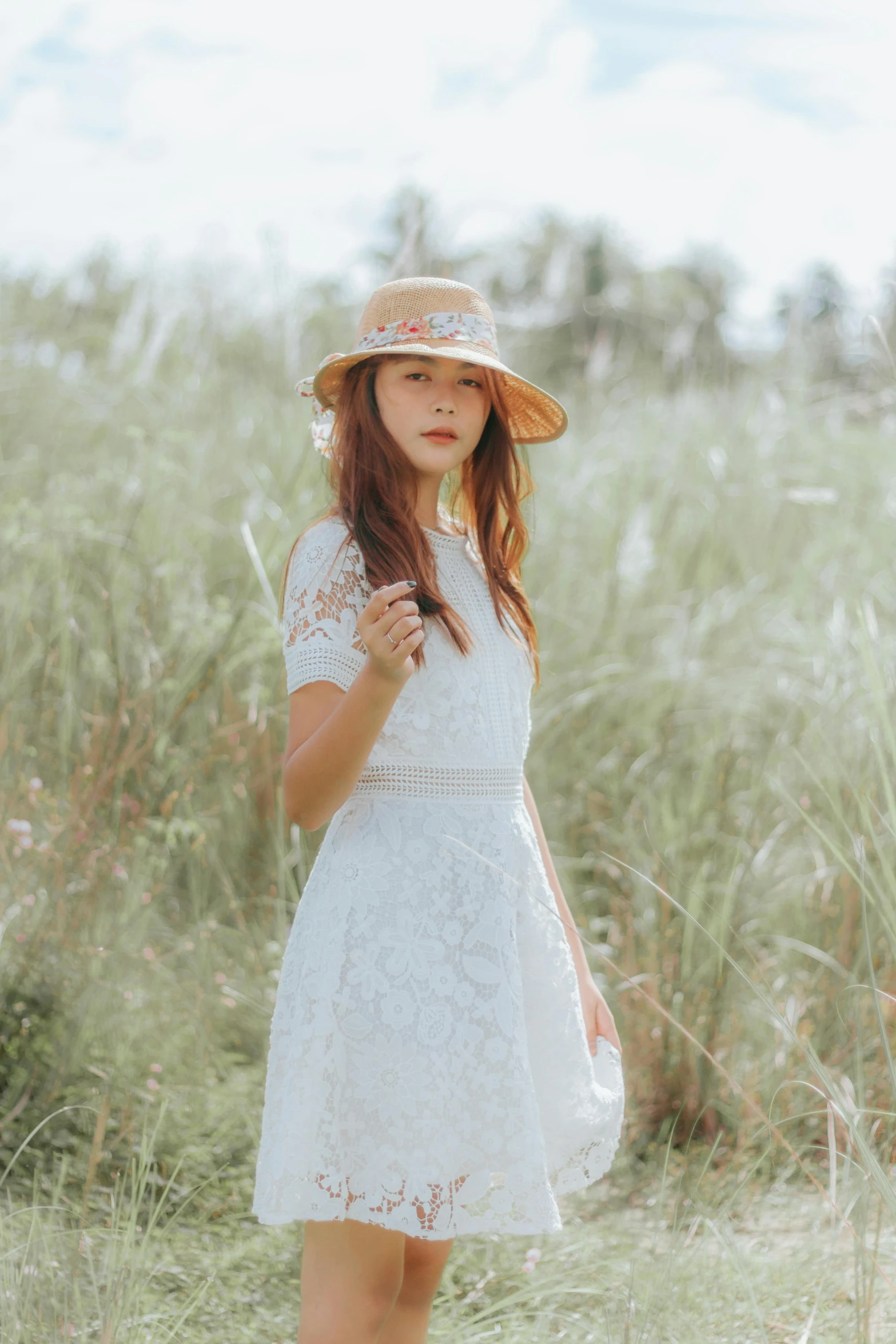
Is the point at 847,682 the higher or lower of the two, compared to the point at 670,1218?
higher

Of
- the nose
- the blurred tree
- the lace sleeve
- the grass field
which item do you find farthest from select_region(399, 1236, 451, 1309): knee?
the blurred tree

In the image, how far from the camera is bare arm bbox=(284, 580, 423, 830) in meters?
1.38

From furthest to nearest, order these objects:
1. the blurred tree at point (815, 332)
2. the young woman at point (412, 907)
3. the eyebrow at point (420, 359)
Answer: the blurred tree at point (815, 332)
the eyebrow at point (420, 359)
the young woman at point (412, 907)

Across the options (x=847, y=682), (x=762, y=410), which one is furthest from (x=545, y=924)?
(x=762, y=410)

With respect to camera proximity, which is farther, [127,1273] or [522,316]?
[522,316]

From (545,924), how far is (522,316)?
98.3 inches

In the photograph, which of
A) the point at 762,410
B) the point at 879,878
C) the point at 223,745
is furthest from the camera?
the point at 762,410

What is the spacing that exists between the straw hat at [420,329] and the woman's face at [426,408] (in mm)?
29

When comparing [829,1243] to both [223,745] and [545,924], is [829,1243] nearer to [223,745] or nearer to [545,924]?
[545,924]

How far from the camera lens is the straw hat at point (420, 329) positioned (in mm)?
1712

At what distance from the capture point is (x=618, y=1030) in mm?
2732

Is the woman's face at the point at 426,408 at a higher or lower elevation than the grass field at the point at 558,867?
higher

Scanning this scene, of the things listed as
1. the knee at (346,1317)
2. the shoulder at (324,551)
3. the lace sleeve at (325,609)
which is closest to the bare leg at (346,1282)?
the knee at (346,1317)

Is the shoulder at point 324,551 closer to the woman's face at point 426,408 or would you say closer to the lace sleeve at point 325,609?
the lace sleeve at point 325,609
